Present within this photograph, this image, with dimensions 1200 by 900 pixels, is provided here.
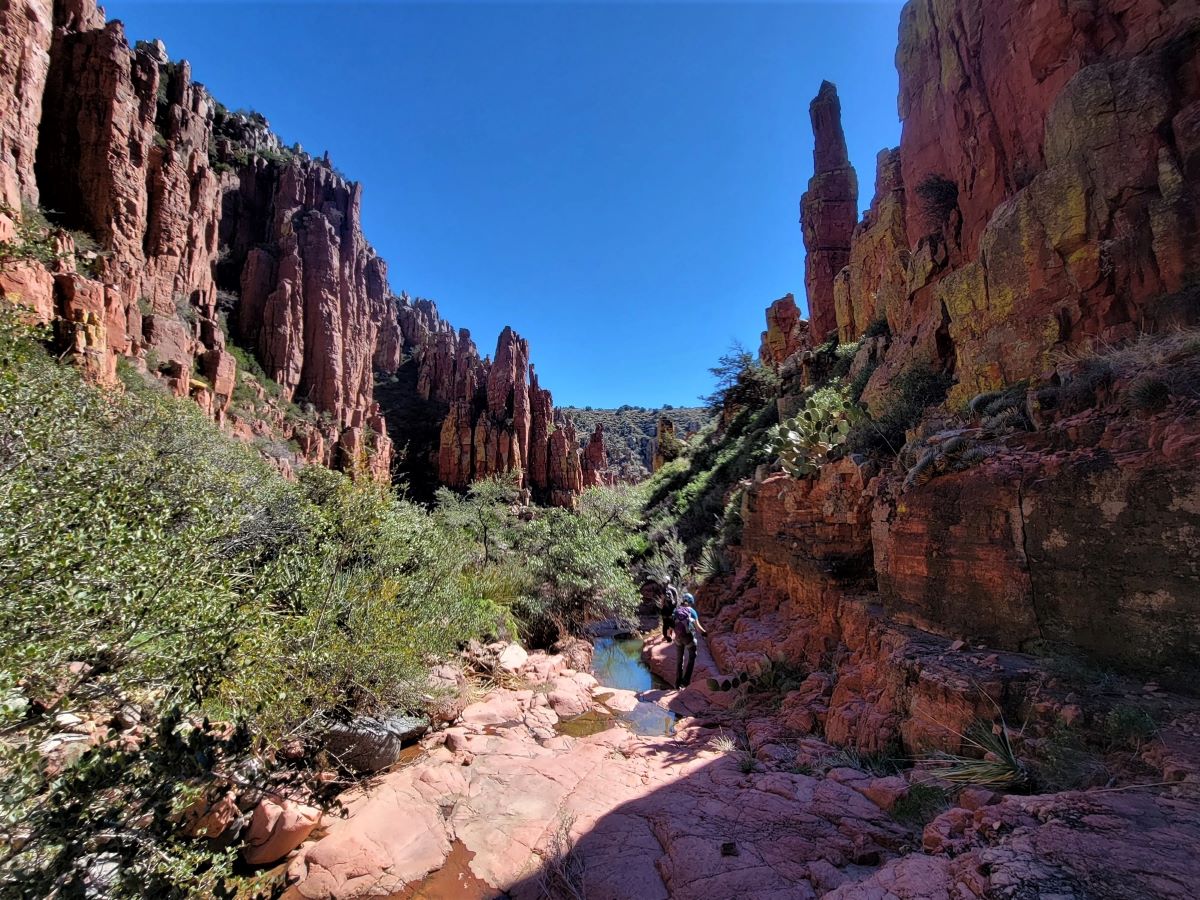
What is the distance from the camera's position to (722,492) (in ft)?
68.6

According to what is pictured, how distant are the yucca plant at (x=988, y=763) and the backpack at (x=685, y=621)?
5.75m

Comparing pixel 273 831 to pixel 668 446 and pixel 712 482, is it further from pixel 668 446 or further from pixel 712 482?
pixel 668 446

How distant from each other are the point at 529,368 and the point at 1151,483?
191 ft

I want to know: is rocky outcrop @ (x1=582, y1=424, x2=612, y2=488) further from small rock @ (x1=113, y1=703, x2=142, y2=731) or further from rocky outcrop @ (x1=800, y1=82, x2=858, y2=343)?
small rock @ (x1=113, y1=703, x2=142, y2=731)

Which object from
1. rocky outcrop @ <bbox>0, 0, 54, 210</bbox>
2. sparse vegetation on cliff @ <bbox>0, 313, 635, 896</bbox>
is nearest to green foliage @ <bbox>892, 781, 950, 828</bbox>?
sparse vegetation on cliff @ <bbox>0, 313, 635, 896</bbox>

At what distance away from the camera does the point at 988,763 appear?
3959mm

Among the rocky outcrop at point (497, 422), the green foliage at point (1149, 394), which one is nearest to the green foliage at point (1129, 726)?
the green foliage at point (1149, 394)

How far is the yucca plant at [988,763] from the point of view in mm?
3705

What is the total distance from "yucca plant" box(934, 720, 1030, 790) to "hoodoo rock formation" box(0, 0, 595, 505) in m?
10.2

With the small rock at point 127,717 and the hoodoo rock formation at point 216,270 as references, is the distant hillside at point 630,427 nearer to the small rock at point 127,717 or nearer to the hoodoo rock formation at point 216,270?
the hoodoo rock formation at point 216,270

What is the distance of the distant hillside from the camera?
225ft

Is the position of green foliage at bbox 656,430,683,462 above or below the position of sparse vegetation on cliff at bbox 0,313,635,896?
above

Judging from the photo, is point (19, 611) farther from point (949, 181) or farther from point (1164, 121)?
point (949, 181)

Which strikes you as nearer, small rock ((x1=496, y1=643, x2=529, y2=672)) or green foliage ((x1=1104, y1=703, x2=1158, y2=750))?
Answer: green foliage ((x1=1104, y1=703, x2=1158, y2=750))
